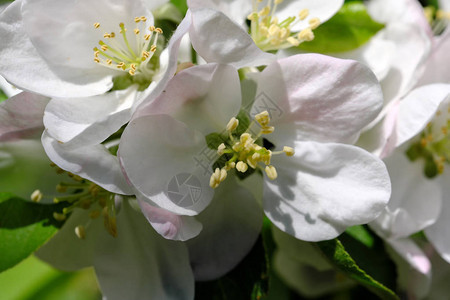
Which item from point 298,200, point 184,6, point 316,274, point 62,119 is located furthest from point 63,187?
point 316,274

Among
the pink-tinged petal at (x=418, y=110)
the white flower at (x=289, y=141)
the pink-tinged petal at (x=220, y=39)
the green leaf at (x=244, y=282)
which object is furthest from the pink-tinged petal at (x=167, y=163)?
the pink-tinged petal at (x=418, y=110)

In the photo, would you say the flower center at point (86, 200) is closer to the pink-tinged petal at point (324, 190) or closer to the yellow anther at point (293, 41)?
the pink-tinged petal at point (324, 190)

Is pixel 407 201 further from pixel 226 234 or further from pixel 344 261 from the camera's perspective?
pixel 226 234

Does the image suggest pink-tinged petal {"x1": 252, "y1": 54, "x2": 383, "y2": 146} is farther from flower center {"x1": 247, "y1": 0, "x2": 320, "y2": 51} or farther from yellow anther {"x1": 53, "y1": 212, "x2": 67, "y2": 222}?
yellow anther {"x1": 53, "y1": 212, "x2": 67, "y2": 222}

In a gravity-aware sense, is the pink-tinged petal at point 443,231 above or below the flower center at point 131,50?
below

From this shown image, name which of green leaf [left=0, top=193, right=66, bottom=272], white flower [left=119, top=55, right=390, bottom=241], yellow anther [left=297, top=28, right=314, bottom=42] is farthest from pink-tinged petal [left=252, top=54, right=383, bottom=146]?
green leaf [left=0, top=193, right=66, bottom=272]

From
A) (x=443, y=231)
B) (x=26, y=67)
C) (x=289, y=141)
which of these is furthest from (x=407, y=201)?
(x=26, y=67)
